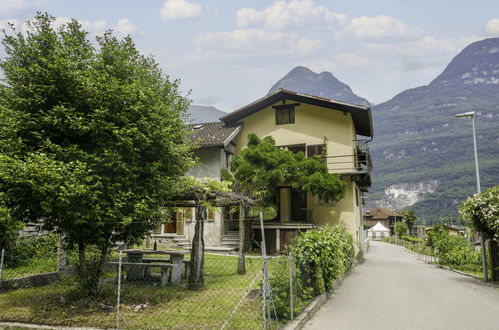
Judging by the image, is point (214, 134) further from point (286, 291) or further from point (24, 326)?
point (24, 326)

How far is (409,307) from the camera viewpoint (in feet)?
33.5

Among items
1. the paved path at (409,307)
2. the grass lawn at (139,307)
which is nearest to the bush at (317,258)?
the paved path at (409,307)

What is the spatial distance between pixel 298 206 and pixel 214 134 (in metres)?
7.27

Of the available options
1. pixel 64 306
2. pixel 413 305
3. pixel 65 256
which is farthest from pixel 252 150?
pixel 64 306

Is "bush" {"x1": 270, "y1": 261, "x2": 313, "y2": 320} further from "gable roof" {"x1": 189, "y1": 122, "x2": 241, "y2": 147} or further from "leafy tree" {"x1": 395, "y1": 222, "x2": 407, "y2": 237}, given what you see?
"leafy tree" {"x1": 395, "y1": 222, "x2": 407, "y2": 237}

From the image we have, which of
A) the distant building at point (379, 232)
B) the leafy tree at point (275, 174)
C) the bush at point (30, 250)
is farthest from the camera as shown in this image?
the distant building at point (379, 232)

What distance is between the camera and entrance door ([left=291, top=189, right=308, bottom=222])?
82.1ft

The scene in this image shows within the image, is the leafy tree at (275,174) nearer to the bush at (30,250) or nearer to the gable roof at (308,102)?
the gable roof at (308,102)

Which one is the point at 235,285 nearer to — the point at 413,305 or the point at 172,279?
the point at 172,279

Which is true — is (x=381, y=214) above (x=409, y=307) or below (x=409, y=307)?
above

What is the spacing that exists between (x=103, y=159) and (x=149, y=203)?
166 cm

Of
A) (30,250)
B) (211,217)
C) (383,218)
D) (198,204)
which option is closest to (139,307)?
(198,204)

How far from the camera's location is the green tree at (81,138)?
8102 mm

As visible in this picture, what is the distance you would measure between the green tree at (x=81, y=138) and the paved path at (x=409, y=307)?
502 centimetres
